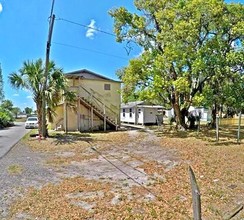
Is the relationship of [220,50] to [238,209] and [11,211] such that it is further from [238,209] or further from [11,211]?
[11,211]

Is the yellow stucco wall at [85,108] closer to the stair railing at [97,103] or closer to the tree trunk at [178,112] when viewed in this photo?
the stair railing at [97,103]

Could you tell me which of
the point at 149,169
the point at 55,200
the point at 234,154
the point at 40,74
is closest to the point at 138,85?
the point at 40,74

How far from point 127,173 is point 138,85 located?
13040mm

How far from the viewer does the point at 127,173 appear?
8109 millimetres

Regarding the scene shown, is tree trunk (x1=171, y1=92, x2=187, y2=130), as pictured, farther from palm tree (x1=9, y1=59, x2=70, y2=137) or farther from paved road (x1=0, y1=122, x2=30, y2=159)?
paved road (x1=0, y1=122, x2=30, y2=159)

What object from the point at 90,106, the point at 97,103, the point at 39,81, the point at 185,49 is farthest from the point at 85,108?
the point at 185,49

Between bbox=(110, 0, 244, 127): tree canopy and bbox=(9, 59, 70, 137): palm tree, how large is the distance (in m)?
5.67

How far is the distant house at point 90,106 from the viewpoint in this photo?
22.5 m

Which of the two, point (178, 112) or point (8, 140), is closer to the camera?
point (8, 140)

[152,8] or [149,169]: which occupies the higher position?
[152,8]

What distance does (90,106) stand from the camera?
22562 millimetres

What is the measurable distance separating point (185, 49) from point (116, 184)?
1223cm

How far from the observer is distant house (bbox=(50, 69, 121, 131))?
2255 cm

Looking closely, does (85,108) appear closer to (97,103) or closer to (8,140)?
(97,103)
